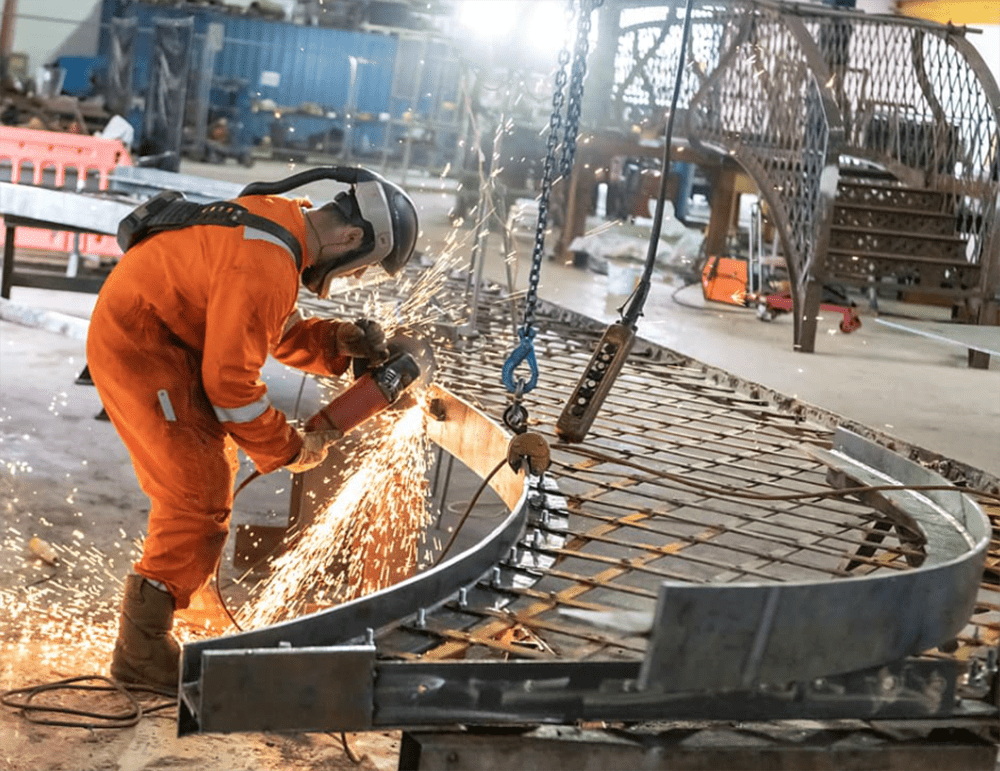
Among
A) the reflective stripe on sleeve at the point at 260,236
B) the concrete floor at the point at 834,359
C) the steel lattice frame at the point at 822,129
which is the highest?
the steel lattice frame at the point at 822,129

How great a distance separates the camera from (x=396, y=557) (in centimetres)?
456

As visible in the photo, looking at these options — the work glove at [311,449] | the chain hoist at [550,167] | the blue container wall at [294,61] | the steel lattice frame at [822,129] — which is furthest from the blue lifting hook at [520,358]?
the blue container wall at [294,61]

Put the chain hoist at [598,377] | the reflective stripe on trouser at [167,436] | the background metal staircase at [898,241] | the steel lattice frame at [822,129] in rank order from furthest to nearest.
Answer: the background metal staircase at [898,241] → the steel lattice frame at [822,129] → the chain hoist at [598,377] → the reflective stripe on trouser at [167,436]

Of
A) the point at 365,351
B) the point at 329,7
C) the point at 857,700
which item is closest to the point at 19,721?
the point at 365,351

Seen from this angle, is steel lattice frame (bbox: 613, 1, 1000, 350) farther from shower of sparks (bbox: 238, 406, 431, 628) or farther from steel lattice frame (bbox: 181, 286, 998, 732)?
shower of sparks (bbox: 238, 406, 431, 628)

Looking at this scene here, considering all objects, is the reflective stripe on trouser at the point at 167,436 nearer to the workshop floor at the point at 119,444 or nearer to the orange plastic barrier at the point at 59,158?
the workshop floor at the point at 119,444

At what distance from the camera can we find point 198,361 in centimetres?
363

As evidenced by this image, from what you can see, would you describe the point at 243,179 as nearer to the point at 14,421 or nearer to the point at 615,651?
the point at 14,421

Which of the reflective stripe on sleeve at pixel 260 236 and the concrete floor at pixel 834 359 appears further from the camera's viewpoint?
the concrete floor at pixel 834 359

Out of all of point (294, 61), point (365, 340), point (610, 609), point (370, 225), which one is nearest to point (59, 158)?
point (365, 340)

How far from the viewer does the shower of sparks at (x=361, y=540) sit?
455cm

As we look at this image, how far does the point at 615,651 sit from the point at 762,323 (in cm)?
853

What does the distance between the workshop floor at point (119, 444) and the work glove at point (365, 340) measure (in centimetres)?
112

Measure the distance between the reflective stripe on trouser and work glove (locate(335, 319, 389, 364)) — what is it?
52 cm
